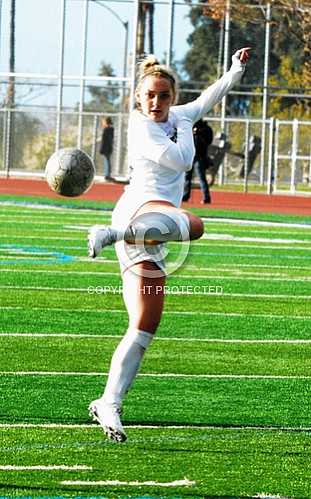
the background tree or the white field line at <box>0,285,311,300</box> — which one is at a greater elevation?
the background tree

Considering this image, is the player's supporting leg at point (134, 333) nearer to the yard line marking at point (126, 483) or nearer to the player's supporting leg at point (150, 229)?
the player's supporting leg at point (150, 229)

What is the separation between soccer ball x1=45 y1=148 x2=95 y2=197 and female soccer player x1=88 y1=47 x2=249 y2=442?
1.72 m

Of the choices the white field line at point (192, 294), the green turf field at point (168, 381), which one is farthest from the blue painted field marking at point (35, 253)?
the white field line at point (192, 294)

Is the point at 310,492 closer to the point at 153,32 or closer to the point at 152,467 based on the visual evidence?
the point at 152,467

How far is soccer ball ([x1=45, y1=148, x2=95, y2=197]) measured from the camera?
9.22 m

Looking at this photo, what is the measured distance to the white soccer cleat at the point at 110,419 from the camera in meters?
6.93

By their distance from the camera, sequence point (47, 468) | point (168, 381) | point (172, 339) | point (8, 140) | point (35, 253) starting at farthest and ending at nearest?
1. point (8, 140)
2. point (35, 253)
3. point (172, 339)
4. point (168, 381)
5. point (47, 468)

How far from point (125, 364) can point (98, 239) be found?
584 millimetres

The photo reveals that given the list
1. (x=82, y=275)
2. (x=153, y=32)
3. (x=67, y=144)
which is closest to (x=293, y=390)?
(x=82, y=275)

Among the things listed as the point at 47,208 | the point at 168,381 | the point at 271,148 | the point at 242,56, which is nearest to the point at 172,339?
the point at 168,381

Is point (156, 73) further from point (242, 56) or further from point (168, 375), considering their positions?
point (168, 375)

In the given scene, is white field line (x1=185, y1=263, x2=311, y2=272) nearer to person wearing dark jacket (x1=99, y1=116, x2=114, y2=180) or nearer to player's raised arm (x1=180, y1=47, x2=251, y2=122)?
player's raised arm (x1=180, y1=47, x2=251, y2=122)

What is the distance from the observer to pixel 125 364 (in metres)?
7.13

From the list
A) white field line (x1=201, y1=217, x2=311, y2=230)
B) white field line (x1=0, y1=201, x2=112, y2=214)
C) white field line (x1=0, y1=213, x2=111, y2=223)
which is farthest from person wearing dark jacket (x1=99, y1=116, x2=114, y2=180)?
white field line (x1=0, y1=213, x2=111, y2=223)
